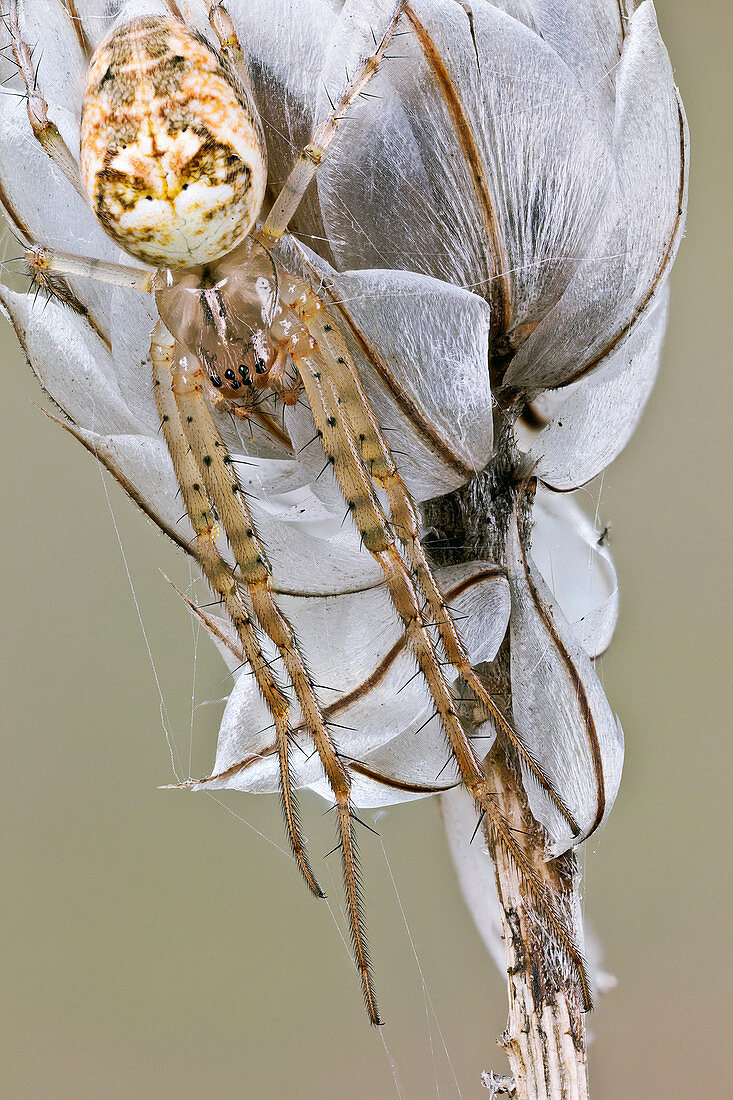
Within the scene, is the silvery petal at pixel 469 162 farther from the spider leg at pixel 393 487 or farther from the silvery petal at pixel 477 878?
the silvery petal at pixel 477 878

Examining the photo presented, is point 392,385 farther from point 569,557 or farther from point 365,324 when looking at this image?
point 569,557

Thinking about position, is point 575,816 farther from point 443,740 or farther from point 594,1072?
point 594,1072

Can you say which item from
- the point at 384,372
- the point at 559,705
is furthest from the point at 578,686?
the point at 384,372

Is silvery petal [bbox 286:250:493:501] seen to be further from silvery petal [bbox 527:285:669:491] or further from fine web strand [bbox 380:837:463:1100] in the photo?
fine web strand [bbox 380:837:463:1100]

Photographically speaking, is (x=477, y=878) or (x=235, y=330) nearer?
(x=235, y=330)

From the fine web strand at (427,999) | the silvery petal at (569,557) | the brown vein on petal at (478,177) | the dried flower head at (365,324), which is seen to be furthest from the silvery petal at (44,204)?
the fine web strand at (427,999)

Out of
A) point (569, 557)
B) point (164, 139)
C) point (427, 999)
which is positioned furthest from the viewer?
→ point (427, 999)

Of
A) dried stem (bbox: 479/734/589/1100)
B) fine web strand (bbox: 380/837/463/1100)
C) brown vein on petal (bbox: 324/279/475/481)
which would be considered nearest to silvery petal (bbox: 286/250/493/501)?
brown vein on petal (bbox: 324/279/475/481)
